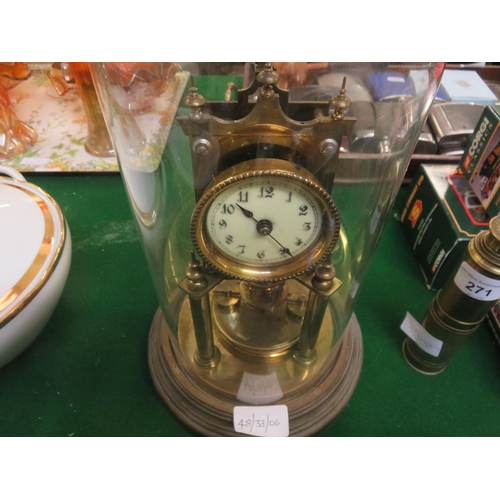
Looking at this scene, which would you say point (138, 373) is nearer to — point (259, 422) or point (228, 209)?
point (259, 422)

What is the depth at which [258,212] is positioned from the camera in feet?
1.56

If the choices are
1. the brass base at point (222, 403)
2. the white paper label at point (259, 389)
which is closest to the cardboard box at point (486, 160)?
A: the brass base at point (222, 403)

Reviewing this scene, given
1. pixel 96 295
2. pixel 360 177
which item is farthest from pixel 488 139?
pixel 96 295

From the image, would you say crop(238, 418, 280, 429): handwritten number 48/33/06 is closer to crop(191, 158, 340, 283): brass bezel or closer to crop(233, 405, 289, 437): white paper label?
crop(233, 405, 289, 437): white paper label

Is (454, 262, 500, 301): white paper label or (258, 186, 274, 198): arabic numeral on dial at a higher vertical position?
(258, 186, 274, 198): arabic numeral on dial

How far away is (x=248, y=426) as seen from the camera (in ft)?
2.06

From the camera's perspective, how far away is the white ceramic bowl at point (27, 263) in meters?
0.62

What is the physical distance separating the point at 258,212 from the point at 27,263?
39 centimetres

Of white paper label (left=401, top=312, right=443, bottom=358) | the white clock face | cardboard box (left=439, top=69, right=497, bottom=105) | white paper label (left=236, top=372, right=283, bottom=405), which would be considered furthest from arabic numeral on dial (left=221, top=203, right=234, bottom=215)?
cardboard box (left=439, top=69, right=497, bottom=105)

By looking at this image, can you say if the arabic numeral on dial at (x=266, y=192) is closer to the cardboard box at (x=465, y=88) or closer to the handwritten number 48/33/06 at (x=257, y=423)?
the handwritten number 48/33/06 at (x=257, y=423)

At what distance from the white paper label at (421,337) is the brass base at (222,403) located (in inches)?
3.9

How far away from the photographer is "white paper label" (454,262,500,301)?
0.57m

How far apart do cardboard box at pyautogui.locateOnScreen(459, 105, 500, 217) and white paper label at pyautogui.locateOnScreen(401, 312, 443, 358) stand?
0.83 feet
